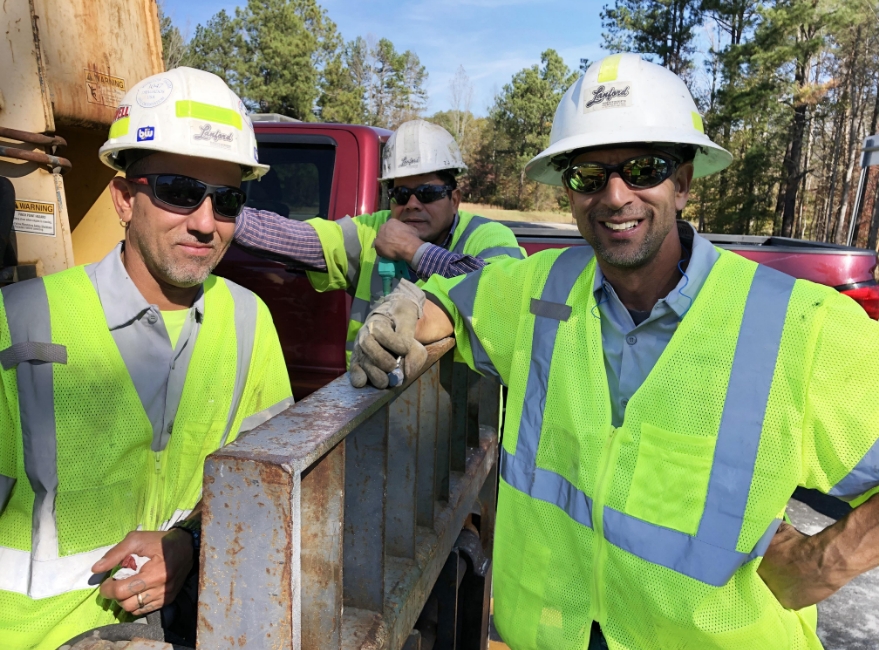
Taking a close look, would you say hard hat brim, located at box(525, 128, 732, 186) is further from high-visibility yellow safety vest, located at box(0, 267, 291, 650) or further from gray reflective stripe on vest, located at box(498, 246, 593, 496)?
high-visibility yellow safety vest, located at box(0, 267, 291, 650)

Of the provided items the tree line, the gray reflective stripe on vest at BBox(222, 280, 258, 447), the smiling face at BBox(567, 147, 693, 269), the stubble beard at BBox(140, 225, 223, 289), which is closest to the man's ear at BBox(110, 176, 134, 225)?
the stubble beard at BBox(140, 225, 223, 289)

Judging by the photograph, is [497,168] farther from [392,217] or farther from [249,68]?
[392,217]

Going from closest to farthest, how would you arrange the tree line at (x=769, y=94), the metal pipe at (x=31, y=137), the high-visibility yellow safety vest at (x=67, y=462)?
the high-visibility yellow safety vest at (x=67, y=462) → the metal pipe at (x=31, y=137) → the tree line at (x=769, y=94)

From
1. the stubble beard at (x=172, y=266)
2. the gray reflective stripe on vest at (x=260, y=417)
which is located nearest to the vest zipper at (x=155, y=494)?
the gray reflective stripe on vest at (x=260, y=417)

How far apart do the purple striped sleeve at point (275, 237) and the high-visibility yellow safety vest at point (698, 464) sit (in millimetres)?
1692

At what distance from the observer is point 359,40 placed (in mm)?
57031

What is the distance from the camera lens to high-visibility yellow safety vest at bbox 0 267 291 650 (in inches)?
62.1

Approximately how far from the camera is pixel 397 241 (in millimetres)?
2992

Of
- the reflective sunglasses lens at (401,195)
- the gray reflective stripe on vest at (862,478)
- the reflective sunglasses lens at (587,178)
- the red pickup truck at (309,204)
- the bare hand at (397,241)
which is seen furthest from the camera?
the red pickup truck at (309,204)

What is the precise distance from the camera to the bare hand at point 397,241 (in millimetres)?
2961

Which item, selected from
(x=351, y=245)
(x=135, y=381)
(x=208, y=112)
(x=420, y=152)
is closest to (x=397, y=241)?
(x=351, y=245)

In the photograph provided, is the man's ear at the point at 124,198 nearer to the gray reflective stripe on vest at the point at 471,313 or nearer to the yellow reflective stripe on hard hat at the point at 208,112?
the yellow reflective stripe on hard hat at the point at 208,112

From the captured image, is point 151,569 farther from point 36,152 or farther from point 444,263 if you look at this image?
point 36,152

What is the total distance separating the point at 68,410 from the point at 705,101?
29.6 metres
